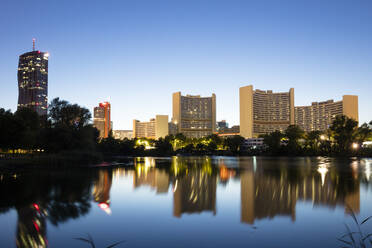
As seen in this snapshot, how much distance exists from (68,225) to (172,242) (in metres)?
3.71

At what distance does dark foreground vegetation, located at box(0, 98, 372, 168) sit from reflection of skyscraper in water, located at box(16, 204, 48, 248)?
33055 millimetres

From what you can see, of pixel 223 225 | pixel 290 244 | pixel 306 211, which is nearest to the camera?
pixel 290 244

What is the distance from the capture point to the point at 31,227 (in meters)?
8.96

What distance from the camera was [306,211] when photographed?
11.2 meters

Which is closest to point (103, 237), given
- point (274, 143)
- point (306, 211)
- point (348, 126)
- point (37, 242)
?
point (37, 242)

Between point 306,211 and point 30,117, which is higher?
Answer: point 30,117

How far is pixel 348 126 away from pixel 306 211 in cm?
8775

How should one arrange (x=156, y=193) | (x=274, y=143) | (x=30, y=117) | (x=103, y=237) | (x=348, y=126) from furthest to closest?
(x=274, y=143)
(x=348, y=126)
(x=30, y=117)
(x=156, y=193)
(x=103, y=237)

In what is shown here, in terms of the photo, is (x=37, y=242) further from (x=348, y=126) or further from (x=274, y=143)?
(x=274, y=143)

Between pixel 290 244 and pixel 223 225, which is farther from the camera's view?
pixel 223 225

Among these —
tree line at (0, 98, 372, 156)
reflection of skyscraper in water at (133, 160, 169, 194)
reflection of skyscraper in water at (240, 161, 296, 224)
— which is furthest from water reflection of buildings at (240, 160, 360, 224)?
tree line at (0, 98, 372, 156)

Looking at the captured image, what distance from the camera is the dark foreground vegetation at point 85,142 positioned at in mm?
48062

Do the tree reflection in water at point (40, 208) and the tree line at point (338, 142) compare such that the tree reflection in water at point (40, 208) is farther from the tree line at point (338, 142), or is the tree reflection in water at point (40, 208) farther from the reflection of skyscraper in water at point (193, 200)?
the tree line at point (338, 142)

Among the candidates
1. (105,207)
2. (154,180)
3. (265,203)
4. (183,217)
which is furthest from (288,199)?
(154,180)
